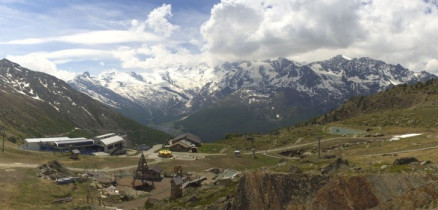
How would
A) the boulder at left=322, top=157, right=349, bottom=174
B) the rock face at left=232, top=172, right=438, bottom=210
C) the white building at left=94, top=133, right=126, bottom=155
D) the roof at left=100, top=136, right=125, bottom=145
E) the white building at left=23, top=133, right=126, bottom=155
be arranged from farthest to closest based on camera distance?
the roof at left=100, top=136, right=125, bottom=145 → the white building at left=94, top=133, right=126, bottom=155 → the white building at left=23, top=133, right=126, bottom=155 → the boulder at left=322, top=157, right=349, bottom=174 → the rock face at left=232, top=172, right=438, bottom=210

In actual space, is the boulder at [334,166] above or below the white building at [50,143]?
below

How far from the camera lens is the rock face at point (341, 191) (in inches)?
973

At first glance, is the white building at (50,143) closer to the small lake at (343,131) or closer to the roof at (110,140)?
the roof at (110,140)

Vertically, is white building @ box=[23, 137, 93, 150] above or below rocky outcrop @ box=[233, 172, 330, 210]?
above

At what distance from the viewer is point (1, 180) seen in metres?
79.2

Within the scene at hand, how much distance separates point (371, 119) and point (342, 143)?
50593mm

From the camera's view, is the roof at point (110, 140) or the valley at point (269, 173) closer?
the valley at point (269, 173)

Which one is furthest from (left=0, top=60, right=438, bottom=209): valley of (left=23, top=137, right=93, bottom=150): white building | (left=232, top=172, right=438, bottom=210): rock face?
(left=23, top=137, right=93, bottom=150): white building

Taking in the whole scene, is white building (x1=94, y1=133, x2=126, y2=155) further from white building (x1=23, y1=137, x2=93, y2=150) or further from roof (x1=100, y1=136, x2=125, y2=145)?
white building (x1=23, y1=137, x2=93, y2=150)

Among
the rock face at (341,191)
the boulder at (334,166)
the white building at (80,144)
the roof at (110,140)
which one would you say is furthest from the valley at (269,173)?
the roof at (110,140)

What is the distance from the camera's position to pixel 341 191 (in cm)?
2688

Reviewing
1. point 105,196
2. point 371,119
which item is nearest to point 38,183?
point 105,196

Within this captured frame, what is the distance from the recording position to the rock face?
24.7 m

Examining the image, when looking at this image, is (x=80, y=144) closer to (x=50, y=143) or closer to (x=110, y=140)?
(x=50, y=143)
